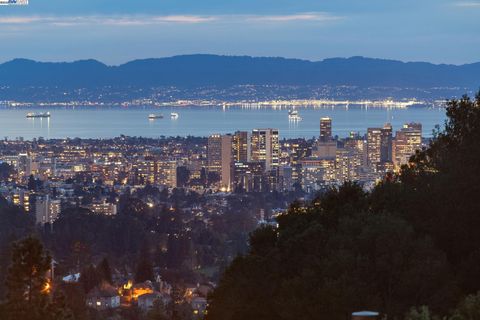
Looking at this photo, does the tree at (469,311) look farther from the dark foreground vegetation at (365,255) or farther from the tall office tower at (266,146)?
the tall office tower at (266,146)

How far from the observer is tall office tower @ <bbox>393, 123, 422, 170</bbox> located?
6166cm

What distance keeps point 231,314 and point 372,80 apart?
94468 mm

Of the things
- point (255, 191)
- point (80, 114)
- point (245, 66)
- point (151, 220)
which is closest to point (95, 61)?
point (245, 66)

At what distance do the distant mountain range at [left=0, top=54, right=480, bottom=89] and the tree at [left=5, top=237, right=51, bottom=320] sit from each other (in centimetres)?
8738

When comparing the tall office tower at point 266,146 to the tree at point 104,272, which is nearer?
the tree at point 104,272

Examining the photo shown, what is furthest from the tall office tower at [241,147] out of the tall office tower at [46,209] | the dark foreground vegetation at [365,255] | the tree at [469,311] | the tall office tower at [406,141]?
the tree at [469,311]

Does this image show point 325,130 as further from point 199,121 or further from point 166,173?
point 199,121

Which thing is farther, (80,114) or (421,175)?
(80,114)

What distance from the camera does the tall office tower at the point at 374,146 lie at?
64938 mm

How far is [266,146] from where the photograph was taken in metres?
68.9

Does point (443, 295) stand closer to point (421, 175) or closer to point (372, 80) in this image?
point (421, 175)

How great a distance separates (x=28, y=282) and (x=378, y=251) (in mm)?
3543

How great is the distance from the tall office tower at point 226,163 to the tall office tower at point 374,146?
7.88 meters

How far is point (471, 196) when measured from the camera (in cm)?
1060
